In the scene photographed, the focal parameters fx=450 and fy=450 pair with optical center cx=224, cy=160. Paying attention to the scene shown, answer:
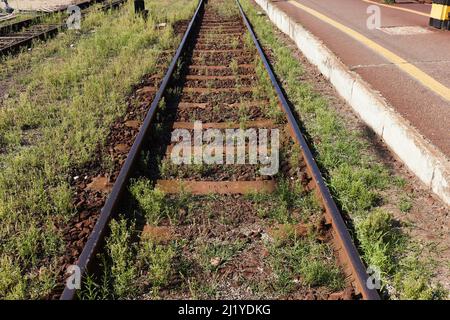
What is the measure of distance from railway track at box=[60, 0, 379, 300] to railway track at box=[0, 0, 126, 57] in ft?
13.3

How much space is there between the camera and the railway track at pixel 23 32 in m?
8.97

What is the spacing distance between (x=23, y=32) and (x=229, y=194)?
8888 millimetres

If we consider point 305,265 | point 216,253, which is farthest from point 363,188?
point 216,253

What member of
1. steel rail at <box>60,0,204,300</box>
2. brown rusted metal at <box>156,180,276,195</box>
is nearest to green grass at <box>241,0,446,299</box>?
brown rusted metal at <box>156,180,276,195</box>

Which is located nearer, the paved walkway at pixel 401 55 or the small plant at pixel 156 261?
the small plant at pixel 156 261

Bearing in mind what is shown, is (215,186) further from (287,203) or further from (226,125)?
(226,125)

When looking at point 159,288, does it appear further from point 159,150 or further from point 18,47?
point 18,47

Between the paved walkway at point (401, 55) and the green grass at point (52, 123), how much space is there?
3321 millimetres

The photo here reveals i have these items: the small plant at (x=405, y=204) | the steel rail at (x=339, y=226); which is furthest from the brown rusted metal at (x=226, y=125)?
the small plant at (x=405, y=204)

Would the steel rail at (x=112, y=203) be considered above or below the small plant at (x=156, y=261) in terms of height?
above

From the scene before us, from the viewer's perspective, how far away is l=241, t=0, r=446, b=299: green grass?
9.71 ft

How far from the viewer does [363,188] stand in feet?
12.5

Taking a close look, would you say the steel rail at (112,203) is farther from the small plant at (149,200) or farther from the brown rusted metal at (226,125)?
the brown rusted metal at (226,125)

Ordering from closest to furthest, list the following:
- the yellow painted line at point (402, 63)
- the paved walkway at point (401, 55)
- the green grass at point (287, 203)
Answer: the green grass at point (287, 203), the paved walkway at point (401, 55), the yellow painted line at point (402, 63)
